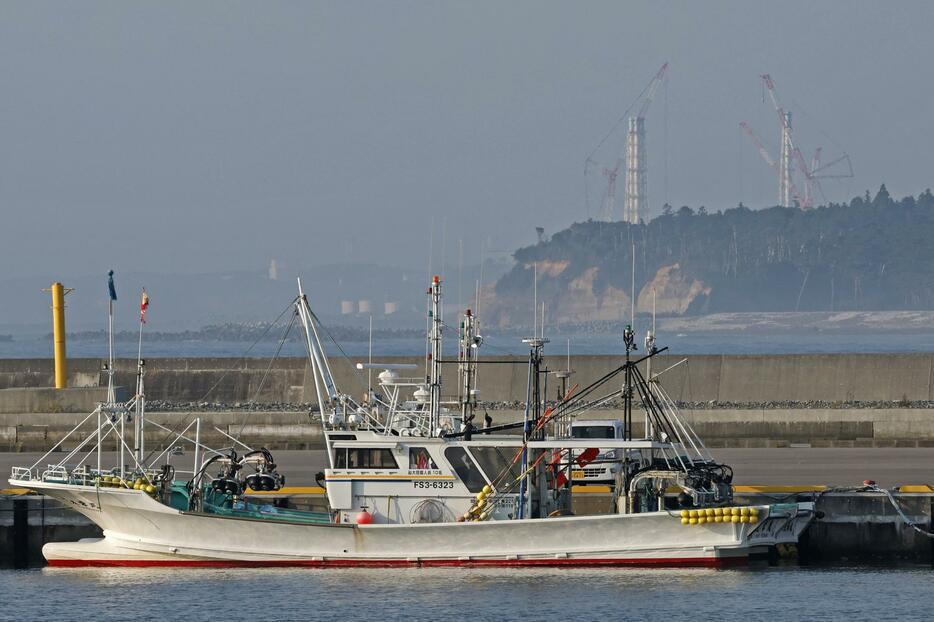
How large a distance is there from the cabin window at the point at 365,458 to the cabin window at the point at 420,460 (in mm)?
323

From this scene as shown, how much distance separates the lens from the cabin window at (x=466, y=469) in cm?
2430

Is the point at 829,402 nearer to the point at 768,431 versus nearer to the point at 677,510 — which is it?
the point at 768,431

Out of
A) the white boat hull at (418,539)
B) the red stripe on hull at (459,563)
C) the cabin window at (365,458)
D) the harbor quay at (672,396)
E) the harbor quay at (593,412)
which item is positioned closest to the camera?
the white boat hull at (418,539)

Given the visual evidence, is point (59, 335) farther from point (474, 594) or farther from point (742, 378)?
point (474, 594)

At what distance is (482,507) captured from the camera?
24000 millimetres


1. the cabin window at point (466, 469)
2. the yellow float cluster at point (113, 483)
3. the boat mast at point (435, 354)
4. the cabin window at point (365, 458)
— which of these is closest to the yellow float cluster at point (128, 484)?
the yellow float cluster at point (113, 483)

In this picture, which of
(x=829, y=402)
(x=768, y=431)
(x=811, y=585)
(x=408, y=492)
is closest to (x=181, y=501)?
(x=408, y=492)

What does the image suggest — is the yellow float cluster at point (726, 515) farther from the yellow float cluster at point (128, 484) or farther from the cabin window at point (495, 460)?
the yellow float cluster at point (128, 484)

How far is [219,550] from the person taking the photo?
24.7 m

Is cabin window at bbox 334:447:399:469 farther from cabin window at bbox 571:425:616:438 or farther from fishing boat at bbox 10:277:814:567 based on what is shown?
cabin window at bbox 571:425:616:438

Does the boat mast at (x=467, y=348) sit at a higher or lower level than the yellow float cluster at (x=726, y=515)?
higher

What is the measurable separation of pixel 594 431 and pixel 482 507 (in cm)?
505

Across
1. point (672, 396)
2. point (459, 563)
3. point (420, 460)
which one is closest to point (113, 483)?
point (420, 460)

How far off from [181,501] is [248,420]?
1301cm
